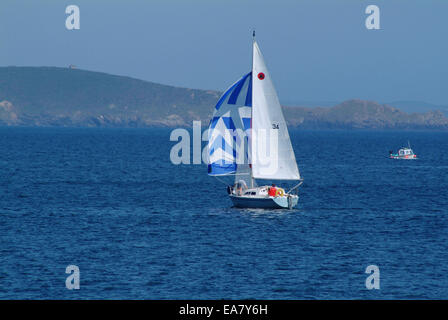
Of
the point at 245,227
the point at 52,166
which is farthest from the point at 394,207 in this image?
the point at 52,166

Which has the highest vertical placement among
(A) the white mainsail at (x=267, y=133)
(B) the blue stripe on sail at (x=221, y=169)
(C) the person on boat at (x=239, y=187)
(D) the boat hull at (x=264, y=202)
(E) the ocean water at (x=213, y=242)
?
(A) the white mainsail at (x=267, y=133)

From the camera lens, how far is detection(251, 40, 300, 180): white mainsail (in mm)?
61906

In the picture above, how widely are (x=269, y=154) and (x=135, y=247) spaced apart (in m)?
17.8

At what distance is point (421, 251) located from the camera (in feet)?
158

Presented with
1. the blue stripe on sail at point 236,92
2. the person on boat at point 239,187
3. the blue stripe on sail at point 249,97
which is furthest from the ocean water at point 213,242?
the blue stripe on sail at point 236,92

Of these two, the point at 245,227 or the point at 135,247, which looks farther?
the point at 245,227

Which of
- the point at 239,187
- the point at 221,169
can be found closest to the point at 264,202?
the point at 239,187

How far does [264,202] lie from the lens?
61.2 metres

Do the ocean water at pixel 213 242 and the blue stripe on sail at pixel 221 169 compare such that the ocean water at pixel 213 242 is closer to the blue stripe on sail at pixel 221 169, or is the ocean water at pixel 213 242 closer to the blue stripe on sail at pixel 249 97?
the blue stripe on sail at pixel 221 169

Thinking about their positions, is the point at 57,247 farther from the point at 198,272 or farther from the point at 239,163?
the point at 239,163

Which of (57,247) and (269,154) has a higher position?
(269,154)

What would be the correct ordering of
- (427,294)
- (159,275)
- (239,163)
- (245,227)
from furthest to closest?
(239,163), (245,227), (159,275), (427,294)

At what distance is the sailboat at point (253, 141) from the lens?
6109 cm

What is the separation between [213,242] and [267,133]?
14.9m
